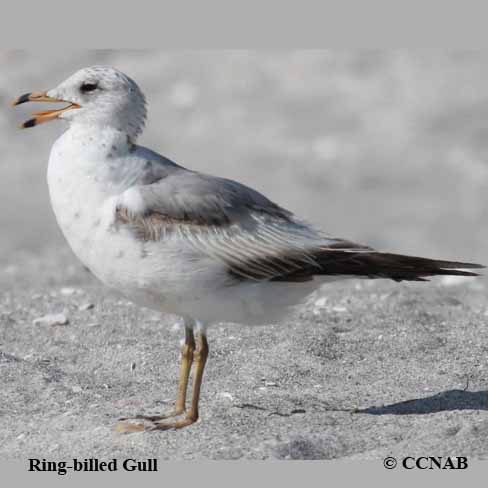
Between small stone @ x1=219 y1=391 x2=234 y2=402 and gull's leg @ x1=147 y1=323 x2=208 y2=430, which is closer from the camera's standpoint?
gull's leg @ x1=147 y1=323 x2=208 y2=430

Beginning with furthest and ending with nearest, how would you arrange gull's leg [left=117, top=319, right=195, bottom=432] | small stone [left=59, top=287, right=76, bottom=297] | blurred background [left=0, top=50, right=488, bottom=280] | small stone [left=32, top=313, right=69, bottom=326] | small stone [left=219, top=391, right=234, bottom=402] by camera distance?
blurred background [left=0, top=50, right=488, bottom=280] < small stone [left=59, top=287, right=76, bottom=297] < small stone [left=32, top=313, right=69, bottom=326] < small stone [left=219, top=391, right=234, bottom=402] < gull's leg [left=117, top=319, right=195, bottom=432]

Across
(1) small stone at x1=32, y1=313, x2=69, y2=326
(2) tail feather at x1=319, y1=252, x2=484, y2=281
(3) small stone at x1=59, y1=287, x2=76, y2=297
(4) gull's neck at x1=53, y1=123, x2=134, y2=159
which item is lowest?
(2) tail feather at x1=319, y1=252, x2=484, y2=281

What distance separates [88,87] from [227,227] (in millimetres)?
1072

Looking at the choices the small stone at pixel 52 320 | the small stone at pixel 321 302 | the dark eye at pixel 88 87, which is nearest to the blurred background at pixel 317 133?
the small stone at pixel 321 302

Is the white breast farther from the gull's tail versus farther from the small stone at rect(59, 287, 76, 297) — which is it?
the small stone at rect(59, 287, 76, 297)

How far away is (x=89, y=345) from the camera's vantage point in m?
7.70

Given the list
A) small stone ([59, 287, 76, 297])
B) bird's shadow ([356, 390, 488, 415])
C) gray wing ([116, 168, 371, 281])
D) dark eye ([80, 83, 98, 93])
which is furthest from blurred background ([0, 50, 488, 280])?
dark eye ([80, 83, 98, 93])

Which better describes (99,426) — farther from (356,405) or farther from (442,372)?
(442,372)

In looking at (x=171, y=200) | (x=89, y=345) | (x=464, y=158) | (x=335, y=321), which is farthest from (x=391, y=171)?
(x=171, y=200)

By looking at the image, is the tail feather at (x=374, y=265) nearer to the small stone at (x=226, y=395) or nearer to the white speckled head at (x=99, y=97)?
the small stone at (x=226, y=395)

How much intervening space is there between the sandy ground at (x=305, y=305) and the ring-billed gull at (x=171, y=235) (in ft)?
1.89

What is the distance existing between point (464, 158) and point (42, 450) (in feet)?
29.7

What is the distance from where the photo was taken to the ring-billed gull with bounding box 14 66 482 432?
5.96 meters

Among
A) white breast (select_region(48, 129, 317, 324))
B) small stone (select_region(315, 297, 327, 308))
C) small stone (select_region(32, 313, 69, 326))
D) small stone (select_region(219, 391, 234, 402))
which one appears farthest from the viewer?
small stone (select_region(315, 297, 327, 308))
